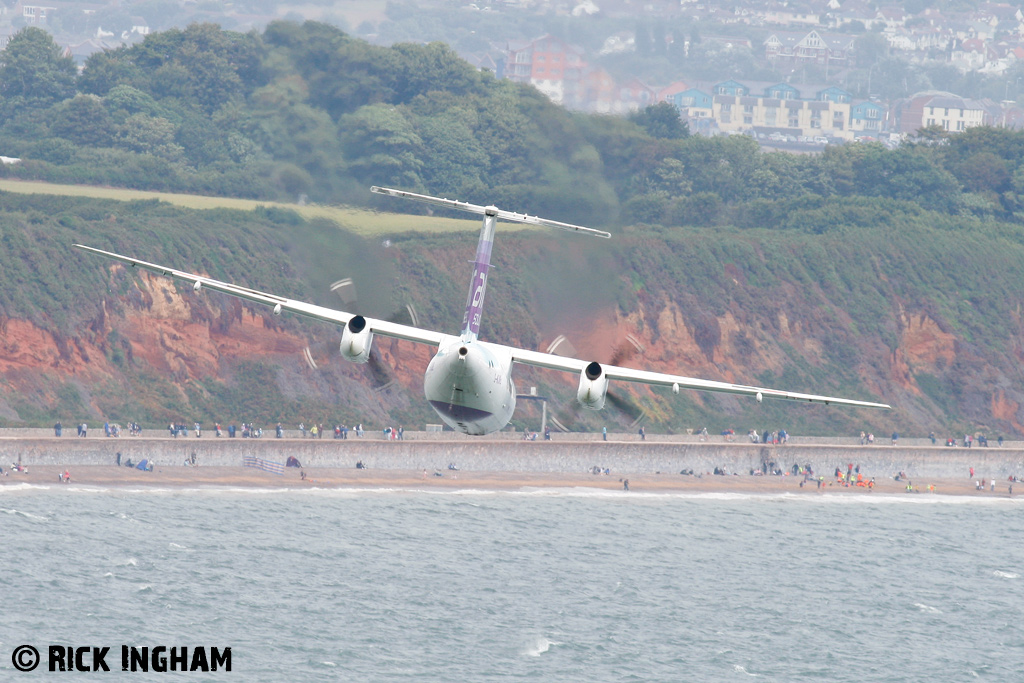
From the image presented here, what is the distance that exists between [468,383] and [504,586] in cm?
4219

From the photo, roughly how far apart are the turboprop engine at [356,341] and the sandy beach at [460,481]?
45274mm

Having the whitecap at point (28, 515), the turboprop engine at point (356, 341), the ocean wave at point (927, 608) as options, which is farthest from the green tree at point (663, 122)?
the turboprop engine at point (356, 341)

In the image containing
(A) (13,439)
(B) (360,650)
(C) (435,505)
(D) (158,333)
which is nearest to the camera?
(B) (360,650)

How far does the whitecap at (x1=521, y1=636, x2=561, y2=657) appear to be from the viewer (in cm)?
7125

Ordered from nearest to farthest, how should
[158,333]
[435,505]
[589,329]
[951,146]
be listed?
[589,329]
[435,505]
[158,333]
[951,146]

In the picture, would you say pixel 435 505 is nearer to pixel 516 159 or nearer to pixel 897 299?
pixel 516 159

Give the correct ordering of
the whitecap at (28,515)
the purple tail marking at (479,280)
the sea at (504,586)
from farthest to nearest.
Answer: the whitecap at (28,515) < the sea at (504,586) < the purple tail marking at (479,280)

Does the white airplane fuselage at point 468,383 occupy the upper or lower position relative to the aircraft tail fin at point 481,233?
lower

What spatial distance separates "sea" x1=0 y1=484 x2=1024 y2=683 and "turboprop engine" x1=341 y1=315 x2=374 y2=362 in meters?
26.2

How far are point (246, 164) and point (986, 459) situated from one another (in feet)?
186

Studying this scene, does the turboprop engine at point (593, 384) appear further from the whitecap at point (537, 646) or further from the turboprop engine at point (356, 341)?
the whitecap at point (537, 646)

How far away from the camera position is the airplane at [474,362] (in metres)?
41.6

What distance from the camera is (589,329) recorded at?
53.2m

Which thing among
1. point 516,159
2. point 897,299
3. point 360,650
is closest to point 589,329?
point 360,650
